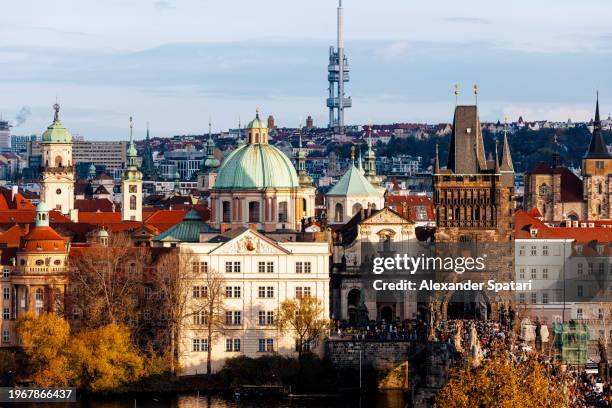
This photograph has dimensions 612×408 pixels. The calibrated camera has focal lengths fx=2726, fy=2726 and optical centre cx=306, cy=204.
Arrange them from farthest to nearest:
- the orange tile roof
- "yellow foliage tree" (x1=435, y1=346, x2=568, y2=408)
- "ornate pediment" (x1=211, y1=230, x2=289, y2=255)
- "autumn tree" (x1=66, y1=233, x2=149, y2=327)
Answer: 1. the orange tile roof
2. "ornate pediment" (x1=211, y1=230, x2=289, y2=255)
3. "autumn tree" (x1=66, y1=233, x2=149, y2=327)
4. "yellow foliage tree" (x1=435, y1=346, x2=568, y2=408)

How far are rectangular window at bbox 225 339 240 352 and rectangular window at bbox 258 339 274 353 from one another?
111 cm

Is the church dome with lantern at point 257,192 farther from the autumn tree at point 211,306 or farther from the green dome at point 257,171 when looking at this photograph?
the autumn tree at point 211,306

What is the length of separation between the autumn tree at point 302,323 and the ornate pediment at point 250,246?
10.6 ft

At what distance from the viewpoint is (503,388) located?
304ft

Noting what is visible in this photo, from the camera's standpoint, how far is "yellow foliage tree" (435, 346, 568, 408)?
298 feet

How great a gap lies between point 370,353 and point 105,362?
14.2 m

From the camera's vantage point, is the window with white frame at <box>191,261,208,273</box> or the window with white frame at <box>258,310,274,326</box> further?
the window with white frame at <box>258,310,274,326</box>

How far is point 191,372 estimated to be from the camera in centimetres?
13400

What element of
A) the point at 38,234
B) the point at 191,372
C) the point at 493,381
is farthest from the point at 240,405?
the point at 493,381

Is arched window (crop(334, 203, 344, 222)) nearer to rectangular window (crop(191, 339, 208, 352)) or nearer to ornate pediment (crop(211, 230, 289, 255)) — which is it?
ornate pediment (crop(211, 230, 289, 255))

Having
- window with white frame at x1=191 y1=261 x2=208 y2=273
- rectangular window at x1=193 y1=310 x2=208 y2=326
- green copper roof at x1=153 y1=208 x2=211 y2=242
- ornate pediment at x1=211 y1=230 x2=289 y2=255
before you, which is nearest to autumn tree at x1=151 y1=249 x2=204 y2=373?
window with white frame at x1=191 y1=261 x2=208 y2=273

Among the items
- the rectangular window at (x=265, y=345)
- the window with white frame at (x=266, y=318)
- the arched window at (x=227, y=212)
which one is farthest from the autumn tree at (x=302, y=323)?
the arched window at (x=227, y=212)

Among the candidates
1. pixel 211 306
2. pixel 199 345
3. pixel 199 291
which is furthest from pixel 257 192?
pixel 199 345

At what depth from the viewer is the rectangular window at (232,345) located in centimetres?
13600
